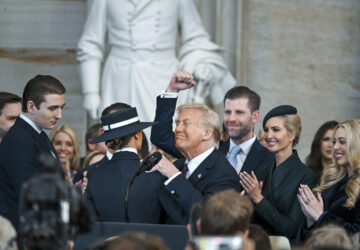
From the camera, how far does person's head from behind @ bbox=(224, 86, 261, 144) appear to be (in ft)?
20.6

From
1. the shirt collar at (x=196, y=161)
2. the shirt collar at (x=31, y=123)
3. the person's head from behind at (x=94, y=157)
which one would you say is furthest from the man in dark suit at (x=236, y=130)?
the person's head from behind at (x=94, y=157)

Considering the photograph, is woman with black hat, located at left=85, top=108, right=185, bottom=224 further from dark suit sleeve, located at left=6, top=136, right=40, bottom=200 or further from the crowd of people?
dark suit sleeve, located at left=6, top=136, right=40, bottom=200

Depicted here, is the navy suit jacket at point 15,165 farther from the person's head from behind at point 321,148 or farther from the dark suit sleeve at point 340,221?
the person's head from behind at point 321,148

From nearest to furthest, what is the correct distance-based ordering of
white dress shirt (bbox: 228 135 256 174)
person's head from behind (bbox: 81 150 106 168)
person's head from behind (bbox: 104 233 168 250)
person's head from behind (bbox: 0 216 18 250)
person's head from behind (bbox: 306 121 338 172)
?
person's head from behind (bbox: 104 233 168 250) < person's head from behind (bbox: 0 216 18 250) < white dress shirt (bbox: 228 135 256 174) < person's head from behind (bbox: 81 150 106 168) < person's head from behind (bbox: 306 121 338 172)

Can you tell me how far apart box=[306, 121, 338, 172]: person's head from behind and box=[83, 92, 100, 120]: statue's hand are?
2356 mm

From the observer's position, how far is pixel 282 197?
593 cm

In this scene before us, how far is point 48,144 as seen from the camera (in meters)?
5.36

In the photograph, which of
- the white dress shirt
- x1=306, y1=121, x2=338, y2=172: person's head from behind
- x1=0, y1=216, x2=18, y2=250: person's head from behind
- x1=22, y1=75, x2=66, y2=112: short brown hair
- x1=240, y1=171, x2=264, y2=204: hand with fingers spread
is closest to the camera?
x1=0, y1=216, x2=18, y2=250: person's head from behind

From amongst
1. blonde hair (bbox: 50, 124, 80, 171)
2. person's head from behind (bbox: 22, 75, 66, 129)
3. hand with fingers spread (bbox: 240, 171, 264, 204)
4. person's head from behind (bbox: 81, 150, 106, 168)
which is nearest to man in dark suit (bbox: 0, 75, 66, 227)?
person's head from behind (bbox: 22, 75, 66, 129)

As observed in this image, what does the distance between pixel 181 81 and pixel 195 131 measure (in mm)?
441

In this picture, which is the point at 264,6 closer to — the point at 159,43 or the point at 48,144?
the point at 159,43

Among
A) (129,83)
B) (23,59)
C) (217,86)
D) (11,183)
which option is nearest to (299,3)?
(217,86)

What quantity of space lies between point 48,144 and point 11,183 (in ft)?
1.29

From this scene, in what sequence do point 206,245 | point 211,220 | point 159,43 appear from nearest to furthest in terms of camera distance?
point 206,245 < point 211,220 < point 159,43
